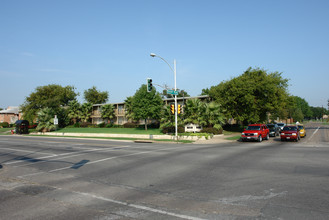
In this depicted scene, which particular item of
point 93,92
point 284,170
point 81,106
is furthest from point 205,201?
point 93,92

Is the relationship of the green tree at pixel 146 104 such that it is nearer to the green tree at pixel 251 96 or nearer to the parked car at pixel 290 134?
the green tree at pixel 251 96

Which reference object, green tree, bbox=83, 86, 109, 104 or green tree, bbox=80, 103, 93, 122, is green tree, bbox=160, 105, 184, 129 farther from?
green tree, bbox=83, 86, 109, 104

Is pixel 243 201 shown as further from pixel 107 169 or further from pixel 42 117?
pixel 42 117

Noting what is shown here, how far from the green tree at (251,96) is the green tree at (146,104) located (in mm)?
11567

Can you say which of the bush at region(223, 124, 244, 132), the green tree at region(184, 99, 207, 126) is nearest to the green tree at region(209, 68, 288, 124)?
the bush at region(223, 124, 244, 132)

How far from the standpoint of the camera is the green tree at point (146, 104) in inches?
1697

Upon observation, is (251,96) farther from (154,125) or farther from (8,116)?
(8,116)

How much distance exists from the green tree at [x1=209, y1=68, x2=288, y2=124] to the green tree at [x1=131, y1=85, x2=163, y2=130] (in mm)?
11567

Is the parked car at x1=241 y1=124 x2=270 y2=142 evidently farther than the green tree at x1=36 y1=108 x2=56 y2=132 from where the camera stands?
No

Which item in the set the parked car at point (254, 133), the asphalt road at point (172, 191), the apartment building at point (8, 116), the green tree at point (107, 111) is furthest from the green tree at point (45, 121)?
the apartment building at point (8, 116)

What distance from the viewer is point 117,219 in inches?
197

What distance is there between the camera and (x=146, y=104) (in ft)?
142

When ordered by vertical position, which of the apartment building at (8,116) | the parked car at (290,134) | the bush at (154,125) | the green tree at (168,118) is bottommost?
the parked car at (290,134)

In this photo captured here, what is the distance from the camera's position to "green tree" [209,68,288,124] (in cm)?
3597
